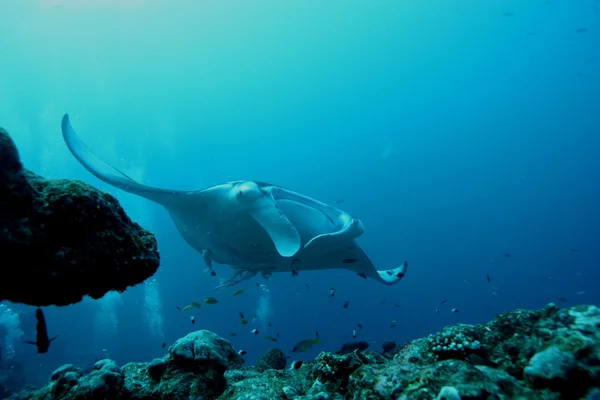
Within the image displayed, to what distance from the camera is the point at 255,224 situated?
673cm

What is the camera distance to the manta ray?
19.6ft

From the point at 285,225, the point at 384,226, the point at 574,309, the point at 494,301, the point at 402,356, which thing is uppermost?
the point at 384,226

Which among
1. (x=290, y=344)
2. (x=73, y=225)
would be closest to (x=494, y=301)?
(x=290, y=344)

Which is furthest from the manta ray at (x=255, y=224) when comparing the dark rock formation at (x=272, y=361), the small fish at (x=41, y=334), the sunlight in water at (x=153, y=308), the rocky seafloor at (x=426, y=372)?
the sunlight in water at (x=153, y=308)

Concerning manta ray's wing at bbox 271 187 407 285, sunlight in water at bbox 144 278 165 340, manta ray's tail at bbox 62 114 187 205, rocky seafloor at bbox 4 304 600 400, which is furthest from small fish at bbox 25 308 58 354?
sunlight in water at bbox 144 278 165 340

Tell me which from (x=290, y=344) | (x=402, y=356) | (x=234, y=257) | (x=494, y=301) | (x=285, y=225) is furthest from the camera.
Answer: (x=494, y=301)

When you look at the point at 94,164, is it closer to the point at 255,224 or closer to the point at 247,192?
the point at 247,192

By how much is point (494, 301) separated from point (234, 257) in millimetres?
86875

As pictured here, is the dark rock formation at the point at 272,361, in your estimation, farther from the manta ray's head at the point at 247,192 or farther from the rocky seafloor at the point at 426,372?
the manta ray's head at the point at 247,192

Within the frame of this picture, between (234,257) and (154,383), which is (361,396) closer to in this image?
(154,383)

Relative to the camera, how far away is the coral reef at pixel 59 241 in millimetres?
2324

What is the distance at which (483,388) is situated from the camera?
2518 millimetres

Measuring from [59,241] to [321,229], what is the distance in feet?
16.7

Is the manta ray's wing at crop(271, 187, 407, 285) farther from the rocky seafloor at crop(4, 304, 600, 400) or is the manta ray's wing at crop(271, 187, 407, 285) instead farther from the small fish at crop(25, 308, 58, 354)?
the small fish at crop(25, 308, 58, 354)
